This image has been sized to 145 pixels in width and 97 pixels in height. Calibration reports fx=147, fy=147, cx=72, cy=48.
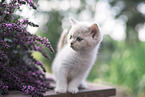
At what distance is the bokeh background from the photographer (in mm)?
2760

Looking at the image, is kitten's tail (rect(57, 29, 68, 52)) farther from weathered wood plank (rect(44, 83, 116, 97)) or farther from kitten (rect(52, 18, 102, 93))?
weathered wood plank (rect(44, 83, 116, 97))

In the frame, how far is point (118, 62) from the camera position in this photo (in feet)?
10.5

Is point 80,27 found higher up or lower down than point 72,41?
higher up

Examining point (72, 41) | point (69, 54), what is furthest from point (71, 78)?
point (72, 41)

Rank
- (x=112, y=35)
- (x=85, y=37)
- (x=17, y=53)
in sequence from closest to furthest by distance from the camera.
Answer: (x=85, y=37) → (x=17, y=53) → (x=112, y=35)

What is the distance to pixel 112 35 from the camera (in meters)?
4.25

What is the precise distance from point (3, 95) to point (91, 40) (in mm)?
617

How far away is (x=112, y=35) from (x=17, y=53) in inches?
140

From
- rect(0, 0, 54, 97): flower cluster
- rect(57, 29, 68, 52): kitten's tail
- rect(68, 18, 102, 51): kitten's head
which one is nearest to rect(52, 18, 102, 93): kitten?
rect(68, 18, 102, 51): kitten's head

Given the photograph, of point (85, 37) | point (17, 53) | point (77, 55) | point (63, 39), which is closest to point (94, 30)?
point (85, 37)

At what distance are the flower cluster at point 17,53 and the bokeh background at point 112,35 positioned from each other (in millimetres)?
162

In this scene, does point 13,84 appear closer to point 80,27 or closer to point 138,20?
point 80,27

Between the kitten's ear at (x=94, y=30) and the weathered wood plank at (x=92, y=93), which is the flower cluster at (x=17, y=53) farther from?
the kitten's ear at (x=94, y=30)

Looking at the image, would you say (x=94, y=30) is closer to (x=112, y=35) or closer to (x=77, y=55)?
(x=77, y=55)
